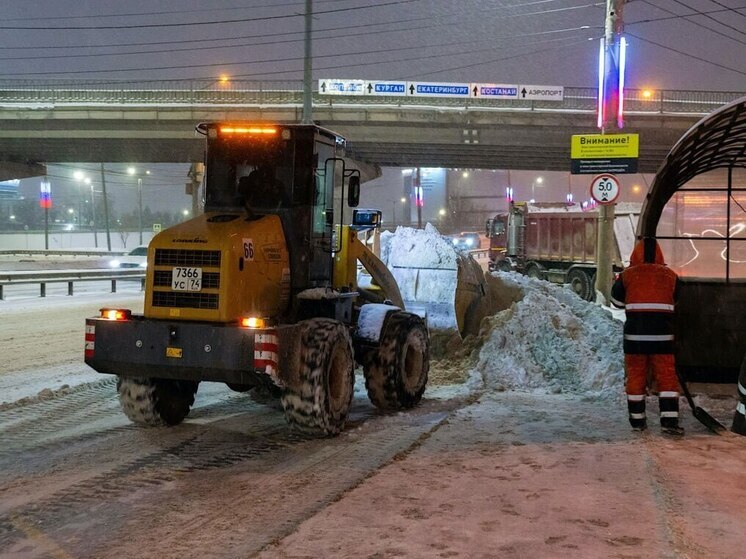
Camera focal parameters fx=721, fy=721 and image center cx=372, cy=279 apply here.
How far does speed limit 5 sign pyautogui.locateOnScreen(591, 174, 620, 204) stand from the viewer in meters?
15.2

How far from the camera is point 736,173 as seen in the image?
10203mm

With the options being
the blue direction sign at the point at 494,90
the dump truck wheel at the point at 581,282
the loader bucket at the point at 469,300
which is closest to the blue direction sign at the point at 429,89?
the blue direction sign at the point at 494,90

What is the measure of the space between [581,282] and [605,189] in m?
11.6

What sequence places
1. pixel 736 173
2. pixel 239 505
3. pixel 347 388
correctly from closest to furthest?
pixel 239 505, pixel 347 388, pixel 736 173

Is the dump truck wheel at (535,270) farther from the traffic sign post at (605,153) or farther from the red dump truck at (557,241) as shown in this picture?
the traffic sign post at (605,153)

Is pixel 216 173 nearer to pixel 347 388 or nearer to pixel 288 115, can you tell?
pixel 347 388

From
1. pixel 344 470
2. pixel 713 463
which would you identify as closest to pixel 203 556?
pixel 344 470

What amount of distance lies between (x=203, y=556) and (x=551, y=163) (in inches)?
1729

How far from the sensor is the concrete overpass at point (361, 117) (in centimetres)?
4009

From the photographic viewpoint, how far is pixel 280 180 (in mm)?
7395

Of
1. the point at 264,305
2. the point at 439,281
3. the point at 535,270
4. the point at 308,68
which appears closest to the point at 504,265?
the point at 535,270

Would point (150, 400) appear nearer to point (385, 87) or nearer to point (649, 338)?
point (649, 338)

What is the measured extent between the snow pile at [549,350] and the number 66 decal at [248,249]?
14.2ft

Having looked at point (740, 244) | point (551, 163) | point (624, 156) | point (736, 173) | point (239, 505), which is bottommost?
point (239, 505)
